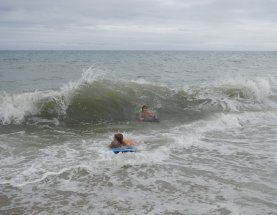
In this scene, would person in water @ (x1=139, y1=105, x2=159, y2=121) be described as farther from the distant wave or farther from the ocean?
the distant wave

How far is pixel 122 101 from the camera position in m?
16.3

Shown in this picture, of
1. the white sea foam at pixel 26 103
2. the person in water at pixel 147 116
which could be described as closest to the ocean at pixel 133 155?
the white sea foam at pixel 26 103

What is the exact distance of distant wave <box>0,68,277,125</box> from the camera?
13.9m

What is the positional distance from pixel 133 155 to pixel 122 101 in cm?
759

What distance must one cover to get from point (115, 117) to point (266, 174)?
307 inches

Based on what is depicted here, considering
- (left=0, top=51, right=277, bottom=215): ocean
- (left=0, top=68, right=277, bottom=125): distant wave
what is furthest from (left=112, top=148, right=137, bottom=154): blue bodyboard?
(left=0, top=68, right=277, bottom=125): distant wave

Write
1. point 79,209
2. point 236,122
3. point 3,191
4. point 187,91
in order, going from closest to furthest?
point 79,209, point 3,191, point 236,122, point 187,91

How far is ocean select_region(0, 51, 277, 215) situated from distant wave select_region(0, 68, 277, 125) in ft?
0.17

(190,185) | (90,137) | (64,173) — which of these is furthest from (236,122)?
(64,173)

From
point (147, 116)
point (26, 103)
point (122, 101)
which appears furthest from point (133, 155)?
point (122, 101)

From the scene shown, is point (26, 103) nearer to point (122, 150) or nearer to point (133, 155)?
point (122, 150)

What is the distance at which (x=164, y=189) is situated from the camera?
22.6 feet

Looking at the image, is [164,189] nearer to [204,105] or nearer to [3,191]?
[3,191]

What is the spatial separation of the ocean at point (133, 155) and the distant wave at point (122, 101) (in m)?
0.05
